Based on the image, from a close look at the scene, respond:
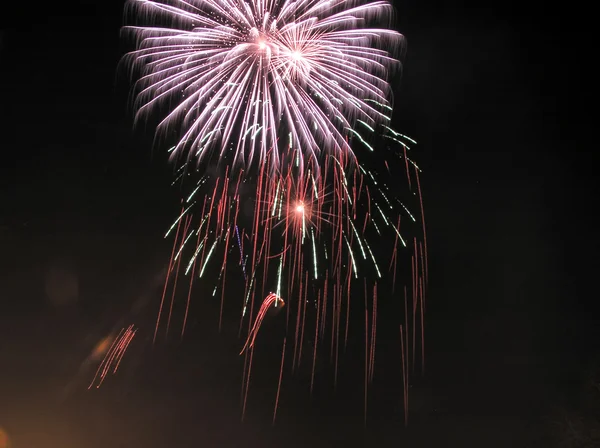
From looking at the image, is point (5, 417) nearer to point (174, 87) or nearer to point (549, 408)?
point (174, 87)

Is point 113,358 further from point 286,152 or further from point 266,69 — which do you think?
point 266,69

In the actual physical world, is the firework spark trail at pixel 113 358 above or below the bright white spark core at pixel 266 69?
below

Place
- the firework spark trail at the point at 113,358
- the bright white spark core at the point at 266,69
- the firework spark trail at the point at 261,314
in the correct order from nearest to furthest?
1. the bright white spark core at the point at 266,69
2. the firework spark trail at the point at 261,314
3. the firework spark trail at the point at 113,358

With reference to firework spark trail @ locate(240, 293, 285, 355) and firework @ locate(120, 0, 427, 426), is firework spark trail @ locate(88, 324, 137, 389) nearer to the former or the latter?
firework @ locate(120, 0, 427, 426)

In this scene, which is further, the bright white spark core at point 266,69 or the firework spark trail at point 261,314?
the firework spark trail at point 261,314

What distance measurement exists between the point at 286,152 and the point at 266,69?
69 cm

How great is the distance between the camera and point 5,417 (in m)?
4.03

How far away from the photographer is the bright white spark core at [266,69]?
302cm

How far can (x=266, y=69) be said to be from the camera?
307 cm

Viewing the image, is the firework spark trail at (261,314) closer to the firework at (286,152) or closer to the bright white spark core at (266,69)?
the firework at (286,152)

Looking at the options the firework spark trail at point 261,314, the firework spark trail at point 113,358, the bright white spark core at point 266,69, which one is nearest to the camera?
the bright white spark core at point 266,69

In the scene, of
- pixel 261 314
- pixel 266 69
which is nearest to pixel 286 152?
pixel 266 69

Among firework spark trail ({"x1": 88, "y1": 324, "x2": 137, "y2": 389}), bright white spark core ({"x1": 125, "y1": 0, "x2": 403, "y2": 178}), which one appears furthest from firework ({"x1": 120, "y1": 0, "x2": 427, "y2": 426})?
firework spark trail ({"x1": 88, "y1": 324, "x2": 137, "y2": 389})

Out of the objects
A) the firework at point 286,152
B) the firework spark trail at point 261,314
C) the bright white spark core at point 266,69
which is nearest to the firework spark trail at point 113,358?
the firework at point 286,152
